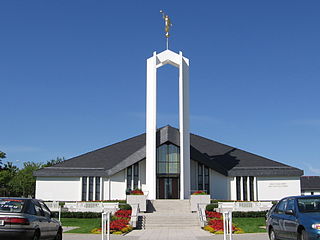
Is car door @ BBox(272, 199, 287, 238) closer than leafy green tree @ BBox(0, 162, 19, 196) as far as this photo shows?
Yes

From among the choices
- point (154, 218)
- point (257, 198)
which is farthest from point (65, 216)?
point (257, 198)

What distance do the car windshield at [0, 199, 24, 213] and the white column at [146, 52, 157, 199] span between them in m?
23.5

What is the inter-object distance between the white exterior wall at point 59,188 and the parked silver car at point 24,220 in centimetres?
2554

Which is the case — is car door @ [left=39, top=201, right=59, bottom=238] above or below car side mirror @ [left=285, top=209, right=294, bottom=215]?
below

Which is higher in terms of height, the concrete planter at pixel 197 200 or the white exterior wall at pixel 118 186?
the white exterior wall at pixel 118 186

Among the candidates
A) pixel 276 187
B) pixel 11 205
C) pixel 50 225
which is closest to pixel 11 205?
pixel 11 205

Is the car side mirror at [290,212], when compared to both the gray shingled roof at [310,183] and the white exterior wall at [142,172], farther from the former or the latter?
the gray shingled roof at [310,183]

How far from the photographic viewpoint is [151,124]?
1371 inches

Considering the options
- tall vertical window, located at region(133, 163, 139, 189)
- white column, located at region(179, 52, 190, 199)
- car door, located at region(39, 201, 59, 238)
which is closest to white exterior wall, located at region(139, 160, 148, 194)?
tall vertical window, located at region(133, 163, 139, 189)

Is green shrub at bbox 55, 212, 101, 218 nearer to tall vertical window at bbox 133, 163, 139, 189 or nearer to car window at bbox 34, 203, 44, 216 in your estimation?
tall vertical window at bbox 133, 163, 139, 189

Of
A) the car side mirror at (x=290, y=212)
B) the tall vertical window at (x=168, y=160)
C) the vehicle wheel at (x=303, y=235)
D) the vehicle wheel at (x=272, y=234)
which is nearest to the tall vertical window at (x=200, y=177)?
the tall vertical window at (x=168, y=160)

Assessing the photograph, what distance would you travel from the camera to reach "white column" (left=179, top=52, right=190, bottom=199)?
34041 mm

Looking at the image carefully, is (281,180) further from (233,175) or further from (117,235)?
(117,235)

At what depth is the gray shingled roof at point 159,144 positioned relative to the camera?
3656 centimetres
